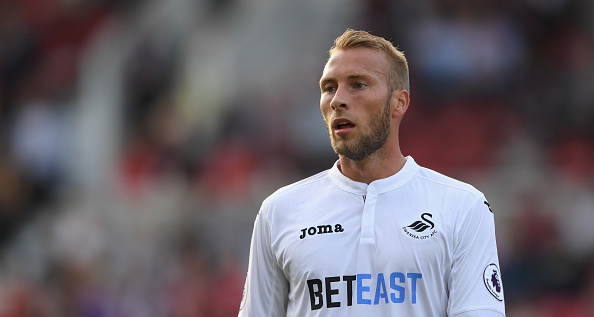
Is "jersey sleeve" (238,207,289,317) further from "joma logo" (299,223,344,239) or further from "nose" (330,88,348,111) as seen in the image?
"nose" (330,88,348,111)

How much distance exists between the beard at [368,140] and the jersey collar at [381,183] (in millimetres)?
108

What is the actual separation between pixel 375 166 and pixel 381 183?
0.09 m

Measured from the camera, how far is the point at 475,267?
357cm

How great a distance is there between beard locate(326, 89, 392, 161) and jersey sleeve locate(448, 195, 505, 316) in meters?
0.45

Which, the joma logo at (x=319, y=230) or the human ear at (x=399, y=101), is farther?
the human ear at (x=399, y=101)

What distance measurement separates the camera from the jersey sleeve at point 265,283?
3.82 m

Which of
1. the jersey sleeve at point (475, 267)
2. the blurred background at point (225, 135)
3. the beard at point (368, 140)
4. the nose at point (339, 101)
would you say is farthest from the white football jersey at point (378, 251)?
the blurred background at point (225, 135)

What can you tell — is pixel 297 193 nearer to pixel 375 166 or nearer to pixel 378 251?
pixel 375 166

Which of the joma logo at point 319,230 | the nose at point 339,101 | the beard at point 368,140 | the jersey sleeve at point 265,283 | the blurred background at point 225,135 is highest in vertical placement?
the blurred background at point 225,135

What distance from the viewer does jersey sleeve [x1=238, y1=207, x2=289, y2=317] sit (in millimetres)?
3816

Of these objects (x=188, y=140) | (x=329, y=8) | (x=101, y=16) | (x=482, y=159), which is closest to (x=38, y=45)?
(x=101, y=16)

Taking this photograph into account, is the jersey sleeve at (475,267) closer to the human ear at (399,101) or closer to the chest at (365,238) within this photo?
the chest at (365,238)

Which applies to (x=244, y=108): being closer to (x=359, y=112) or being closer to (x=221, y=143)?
(x=221, y=143)

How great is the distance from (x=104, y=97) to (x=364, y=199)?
8.40 m
